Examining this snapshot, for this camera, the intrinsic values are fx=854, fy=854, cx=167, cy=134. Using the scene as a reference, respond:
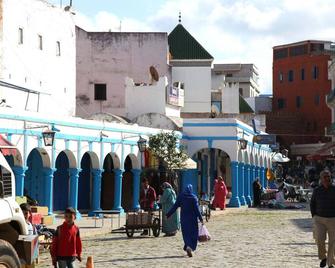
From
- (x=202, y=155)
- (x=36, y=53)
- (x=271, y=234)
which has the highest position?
(x=36, y=53)

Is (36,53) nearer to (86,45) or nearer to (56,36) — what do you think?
(56,36)

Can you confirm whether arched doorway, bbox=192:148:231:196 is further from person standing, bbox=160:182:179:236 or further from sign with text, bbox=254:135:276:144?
person standing, bbox=160:182:179:236

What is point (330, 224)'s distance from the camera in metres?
14.5

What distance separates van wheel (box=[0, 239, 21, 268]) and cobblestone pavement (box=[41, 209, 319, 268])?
6310 mm

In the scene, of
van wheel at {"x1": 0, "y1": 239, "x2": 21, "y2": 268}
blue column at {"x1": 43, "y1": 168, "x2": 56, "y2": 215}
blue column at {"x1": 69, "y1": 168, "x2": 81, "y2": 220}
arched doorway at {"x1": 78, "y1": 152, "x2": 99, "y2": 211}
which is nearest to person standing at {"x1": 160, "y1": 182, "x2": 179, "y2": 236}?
blue column at {"x1": 43, "y1": 168, "x2": 56, "y2": 215}

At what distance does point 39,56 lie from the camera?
3841cm

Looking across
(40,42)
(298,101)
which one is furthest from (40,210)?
(298,101)

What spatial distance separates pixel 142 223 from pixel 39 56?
17.9 m

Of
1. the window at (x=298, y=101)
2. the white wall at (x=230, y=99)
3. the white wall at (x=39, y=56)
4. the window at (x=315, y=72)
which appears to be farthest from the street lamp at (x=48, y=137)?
the window at (x=298, y=101)

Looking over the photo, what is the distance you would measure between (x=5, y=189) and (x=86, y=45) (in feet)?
129

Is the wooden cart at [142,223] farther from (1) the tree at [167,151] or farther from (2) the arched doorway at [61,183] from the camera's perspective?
(1) the tree at [167,151]

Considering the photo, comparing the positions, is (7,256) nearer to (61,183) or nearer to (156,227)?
(156,227)

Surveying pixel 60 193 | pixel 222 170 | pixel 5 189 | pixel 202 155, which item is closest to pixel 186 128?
pixel 202 155

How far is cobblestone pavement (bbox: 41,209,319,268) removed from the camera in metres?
15.9
